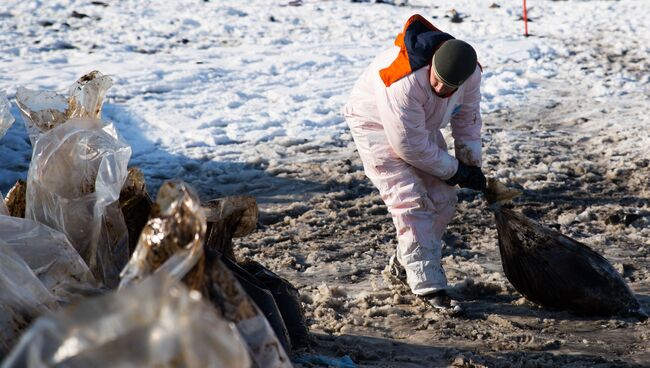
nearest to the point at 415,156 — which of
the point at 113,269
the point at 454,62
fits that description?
the point at 454,62

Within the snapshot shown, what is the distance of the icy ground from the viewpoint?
4129 millimetres

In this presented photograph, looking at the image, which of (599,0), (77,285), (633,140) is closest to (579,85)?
(633,140)

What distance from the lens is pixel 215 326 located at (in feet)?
5.12

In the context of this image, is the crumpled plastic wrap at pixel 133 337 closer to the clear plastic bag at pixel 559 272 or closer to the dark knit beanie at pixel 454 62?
the dark knit beanie at pixel 454 62

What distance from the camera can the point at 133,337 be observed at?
→ 149 cm

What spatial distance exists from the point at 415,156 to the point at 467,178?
36 cm

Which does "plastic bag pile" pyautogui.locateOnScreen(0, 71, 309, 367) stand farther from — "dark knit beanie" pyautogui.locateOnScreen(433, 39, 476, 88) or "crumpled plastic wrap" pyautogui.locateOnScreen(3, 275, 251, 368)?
"dark knit beanie" pyautogui.locateOnScreen(433, 39, 476, 88)

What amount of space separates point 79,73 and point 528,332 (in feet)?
20.5

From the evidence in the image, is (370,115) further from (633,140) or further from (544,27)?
(544,27)

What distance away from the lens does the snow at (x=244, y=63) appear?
283 inches

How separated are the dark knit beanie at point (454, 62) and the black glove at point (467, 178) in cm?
58

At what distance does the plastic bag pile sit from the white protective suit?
915 mm

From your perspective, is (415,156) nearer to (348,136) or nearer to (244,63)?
(348,136)

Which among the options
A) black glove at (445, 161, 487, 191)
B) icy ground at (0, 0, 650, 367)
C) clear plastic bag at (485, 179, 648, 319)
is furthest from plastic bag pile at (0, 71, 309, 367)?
clear plastic bag at (485, 179, 648, 319)
